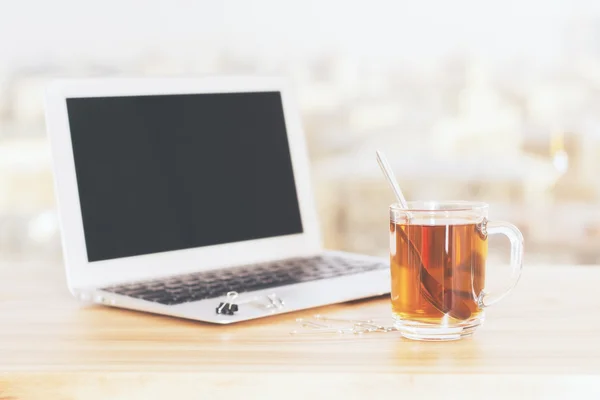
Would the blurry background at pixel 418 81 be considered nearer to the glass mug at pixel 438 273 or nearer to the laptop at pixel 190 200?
the laptop at pixel 190 200

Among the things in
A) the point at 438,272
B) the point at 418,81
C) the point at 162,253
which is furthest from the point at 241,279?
the point at 418,81

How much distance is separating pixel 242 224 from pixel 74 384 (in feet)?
1.71

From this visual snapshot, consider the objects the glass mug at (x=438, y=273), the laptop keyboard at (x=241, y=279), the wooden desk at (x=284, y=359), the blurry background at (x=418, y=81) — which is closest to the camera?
the wooden desk at (x=284, y=359)

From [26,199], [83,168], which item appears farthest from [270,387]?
[26,199]

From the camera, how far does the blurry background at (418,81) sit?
8.93 ft

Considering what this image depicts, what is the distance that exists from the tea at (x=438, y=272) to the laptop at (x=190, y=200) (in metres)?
0.15

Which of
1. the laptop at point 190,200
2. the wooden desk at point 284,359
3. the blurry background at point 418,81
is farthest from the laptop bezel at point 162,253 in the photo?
the blurry background at point 418,81

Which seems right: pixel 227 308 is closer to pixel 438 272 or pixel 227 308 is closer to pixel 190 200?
pixel 438 272

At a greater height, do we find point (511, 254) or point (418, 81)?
point (418, 81)

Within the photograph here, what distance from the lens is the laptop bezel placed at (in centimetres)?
101

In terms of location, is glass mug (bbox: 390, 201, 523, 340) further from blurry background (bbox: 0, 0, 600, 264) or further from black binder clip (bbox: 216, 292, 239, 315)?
blurry background (bbox: 0, 0, 600, 264)

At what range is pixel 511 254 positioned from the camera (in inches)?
31.1

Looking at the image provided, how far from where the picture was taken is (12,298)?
1.00 metres

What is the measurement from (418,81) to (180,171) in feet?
5.66
